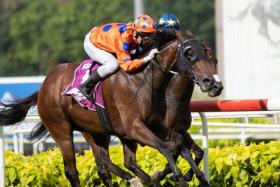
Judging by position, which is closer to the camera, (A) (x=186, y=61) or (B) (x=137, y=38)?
(A) (x=186, y=61)

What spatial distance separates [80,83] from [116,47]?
46cm

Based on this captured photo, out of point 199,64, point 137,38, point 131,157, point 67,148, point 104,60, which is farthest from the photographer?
point 67,148

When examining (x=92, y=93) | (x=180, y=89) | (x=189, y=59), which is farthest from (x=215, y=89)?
(x=92, y=93)

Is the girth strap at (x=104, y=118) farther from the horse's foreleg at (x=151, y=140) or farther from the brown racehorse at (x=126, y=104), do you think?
the horse's foreleg at (x=151, y=140)

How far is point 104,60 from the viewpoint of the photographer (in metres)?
7.76

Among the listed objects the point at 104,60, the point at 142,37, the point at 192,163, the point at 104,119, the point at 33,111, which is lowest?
the point at 33,111

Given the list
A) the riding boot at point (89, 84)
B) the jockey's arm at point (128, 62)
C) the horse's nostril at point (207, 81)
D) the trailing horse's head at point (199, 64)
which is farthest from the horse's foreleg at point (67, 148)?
the horse's nostril at point (207, 81)

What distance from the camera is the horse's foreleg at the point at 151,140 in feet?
23.2

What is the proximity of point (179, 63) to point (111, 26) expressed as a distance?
851 mm

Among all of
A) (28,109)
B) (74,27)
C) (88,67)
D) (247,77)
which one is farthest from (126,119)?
(74,27)

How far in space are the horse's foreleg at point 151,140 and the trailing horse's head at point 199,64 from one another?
1.63ft

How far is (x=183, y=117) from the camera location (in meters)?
7.61

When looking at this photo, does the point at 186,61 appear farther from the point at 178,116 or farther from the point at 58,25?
the point at 58,25

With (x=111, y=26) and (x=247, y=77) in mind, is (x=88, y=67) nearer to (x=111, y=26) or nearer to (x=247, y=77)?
(x=111, y=26)
